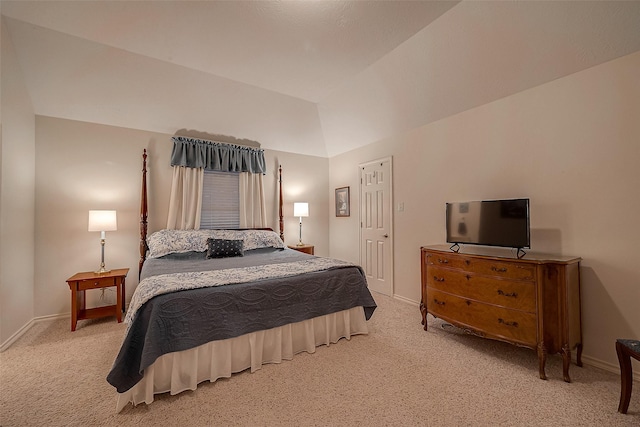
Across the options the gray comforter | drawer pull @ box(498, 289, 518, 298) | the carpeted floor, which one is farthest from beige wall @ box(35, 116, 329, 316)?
drawer pull @ box(498, 289, 518, 298)

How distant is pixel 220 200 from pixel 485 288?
12.4 feet

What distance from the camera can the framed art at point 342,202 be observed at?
498 cm

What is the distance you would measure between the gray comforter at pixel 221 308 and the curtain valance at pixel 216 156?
1.68 metres

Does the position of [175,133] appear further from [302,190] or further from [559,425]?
[559,425]

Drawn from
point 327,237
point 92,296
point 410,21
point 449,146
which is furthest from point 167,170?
point 449,146

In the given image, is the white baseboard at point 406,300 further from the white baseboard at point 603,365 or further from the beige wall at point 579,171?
the white baseboard at point 603,365

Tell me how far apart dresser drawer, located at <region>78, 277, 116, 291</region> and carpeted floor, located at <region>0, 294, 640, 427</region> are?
1.86ft

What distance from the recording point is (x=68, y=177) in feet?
10.8

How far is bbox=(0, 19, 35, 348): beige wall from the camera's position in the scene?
2.49 m

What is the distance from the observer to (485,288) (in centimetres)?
238

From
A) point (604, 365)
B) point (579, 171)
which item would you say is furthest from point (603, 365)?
point (579, 171)

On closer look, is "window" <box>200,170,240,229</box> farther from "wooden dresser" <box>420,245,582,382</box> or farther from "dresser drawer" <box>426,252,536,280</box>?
"wooden dresser" <box>420,245,582,382</box>

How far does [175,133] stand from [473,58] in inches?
154

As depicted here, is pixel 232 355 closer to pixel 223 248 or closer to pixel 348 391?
pixel 348 391
